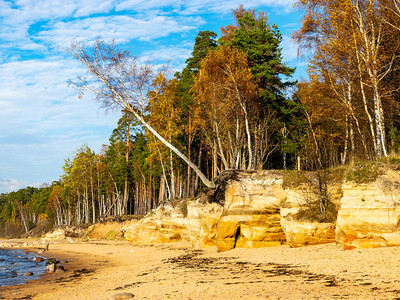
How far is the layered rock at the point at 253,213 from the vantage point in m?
15.5

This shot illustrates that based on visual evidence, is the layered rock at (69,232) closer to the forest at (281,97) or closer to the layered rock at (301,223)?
the forest at (281,97)

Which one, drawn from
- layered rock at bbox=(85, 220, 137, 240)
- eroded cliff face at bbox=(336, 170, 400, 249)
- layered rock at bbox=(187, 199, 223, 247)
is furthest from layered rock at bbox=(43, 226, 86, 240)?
eroded cliff face at bbox=(336, 170, 400, 249)

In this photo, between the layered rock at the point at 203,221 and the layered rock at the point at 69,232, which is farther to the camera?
the layered rock at the point at 69,232

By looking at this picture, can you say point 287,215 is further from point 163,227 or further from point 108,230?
point 108,230

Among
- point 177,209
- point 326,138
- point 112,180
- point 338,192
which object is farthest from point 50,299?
point 112,180

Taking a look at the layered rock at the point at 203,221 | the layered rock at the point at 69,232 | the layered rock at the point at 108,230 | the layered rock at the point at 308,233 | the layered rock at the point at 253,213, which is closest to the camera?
the layered rock at the point at 308,233

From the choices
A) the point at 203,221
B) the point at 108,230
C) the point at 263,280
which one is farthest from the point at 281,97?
the point at 108,230

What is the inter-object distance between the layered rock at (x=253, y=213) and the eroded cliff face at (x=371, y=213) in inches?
155

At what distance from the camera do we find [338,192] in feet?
47.7

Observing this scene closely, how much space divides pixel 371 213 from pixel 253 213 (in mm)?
5702

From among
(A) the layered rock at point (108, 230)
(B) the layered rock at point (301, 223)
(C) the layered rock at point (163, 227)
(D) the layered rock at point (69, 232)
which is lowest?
(D) the layered rock at point (69, 232)

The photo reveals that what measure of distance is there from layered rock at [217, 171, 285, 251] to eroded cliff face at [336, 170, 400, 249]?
155 inches

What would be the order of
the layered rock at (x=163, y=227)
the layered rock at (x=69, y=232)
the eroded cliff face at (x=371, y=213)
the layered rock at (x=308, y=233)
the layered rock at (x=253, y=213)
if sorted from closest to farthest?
the eroded cliff face at (x=371, y=213) → the layered rock at (x=308, y=233) → the layered rock at (x=253, y=213) → the layered rock at (x=163, y=227) → the layered rock at (x=69, y=232)

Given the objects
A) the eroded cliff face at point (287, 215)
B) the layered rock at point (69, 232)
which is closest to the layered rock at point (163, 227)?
the eroded cliff face at point (287, 215)
